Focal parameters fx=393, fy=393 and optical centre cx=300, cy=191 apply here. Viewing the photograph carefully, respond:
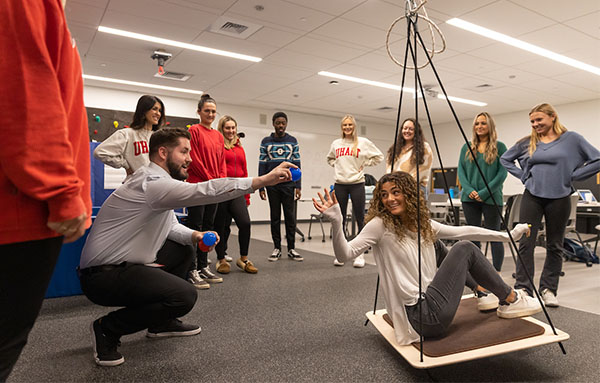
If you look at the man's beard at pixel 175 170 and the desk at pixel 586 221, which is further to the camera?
the desk at pixel 586 221

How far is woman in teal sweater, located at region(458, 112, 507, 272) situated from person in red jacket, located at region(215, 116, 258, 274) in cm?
190

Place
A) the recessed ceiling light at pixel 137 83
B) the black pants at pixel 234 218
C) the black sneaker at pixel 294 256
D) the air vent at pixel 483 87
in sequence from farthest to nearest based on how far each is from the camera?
1. the air vent at pixel 483 87
2. the recessed ceiling light at pixel 137 83
3. the black sneaker at pixel 294 256
4. the black pants at pixel 234 218

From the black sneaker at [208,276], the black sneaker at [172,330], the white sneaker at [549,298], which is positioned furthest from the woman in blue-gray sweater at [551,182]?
the black sneaker at [208,276]

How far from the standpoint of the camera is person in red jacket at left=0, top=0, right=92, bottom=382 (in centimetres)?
75

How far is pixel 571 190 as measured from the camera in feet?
8.43

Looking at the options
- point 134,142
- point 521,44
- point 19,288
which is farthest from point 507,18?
point 19,288

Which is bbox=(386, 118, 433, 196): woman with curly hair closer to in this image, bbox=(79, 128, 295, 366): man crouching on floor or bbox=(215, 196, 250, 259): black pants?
bbox=(215, 196, 250, 259): black pants

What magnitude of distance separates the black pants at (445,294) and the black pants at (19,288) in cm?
133

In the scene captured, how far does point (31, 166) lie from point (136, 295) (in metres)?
1.04

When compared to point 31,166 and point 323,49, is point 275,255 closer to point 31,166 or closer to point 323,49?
point 323,49

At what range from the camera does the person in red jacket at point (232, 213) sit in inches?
137

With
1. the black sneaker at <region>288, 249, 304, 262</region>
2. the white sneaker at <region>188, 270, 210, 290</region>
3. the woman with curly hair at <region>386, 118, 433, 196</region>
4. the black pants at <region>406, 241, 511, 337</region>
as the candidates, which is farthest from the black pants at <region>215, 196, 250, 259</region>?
the black pants at <region>406, 241, 511, 337</region>

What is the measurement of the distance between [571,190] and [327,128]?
8.07 meters

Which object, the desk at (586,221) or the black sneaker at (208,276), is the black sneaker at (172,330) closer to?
the black sneaker at (208,276)
